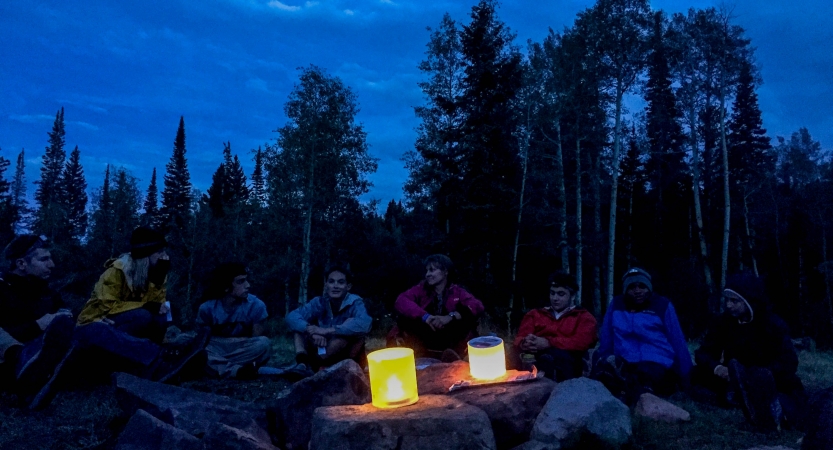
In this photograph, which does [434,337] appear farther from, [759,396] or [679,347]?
[759,396]

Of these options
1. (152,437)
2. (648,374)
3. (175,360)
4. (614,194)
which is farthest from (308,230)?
(152,437)

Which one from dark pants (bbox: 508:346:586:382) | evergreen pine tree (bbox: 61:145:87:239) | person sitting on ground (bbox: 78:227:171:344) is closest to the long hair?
person sitting on ground (bbox: 78:227:171:344)

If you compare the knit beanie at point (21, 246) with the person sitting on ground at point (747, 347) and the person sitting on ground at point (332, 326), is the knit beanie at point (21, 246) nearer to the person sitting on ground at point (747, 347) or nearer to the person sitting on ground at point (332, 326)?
the person sitting on ground at point (332, 326)

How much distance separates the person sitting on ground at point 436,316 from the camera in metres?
4.75

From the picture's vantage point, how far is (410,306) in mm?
4805

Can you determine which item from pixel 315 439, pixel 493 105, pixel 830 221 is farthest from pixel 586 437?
pixel 830 221

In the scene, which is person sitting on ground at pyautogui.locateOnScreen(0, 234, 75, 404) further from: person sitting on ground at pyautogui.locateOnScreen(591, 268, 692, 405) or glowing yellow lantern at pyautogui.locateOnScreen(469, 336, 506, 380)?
person sitting on ground at pyautogui.locateOnScreen(591, 268, 692, 405)

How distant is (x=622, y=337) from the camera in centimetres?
473

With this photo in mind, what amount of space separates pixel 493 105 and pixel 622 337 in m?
9.97

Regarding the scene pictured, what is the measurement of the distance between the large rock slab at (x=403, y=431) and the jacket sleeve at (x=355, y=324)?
2078 millimetres

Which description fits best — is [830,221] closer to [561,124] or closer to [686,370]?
[561,124]

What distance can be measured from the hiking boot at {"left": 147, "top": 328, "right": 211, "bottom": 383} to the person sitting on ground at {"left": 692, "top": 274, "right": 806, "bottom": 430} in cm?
386

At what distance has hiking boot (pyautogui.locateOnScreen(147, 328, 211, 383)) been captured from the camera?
4.12 meters

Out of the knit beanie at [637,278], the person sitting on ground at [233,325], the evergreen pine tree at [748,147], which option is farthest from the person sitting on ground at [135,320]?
the evergreen pine tree at [748,147]
